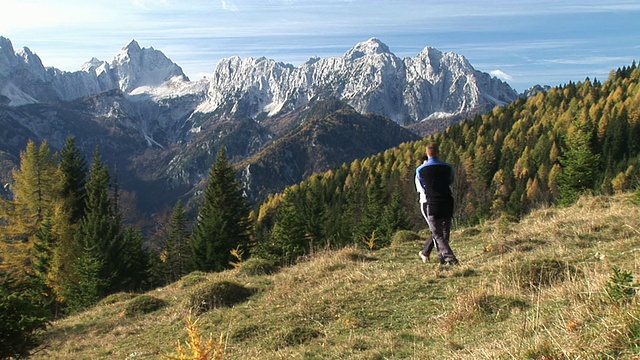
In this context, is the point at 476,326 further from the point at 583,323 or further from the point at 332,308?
the point at 332,308

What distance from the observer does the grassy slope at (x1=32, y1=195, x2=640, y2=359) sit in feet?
15.1

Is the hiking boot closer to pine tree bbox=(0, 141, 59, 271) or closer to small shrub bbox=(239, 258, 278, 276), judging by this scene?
small shrub bbox=(239, 258, 278, 276)

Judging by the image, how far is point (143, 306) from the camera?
1402cm

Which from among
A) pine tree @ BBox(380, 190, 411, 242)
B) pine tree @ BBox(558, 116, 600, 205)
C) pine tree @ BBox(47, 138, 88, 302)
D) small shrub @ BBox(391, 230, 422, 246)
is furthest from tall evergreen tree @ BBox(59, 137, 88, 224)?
pine tree @ BBox(558, 116, 600, 205)

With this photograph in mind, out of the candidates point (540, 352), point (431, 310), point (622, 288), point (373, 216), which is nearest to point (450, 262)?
point (431, 310)

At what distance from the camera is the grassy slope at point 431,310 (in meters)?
4.62

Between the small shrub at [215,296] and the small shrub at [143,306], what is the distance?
277 centimetres

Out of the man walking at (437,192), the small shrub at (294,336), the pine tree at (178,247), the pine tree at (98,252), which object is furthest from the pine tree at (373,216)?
the small shrub at (294,336)

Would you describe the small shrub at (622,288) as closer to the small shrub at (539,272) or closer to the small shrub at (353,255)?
the small shrub at (539,272)

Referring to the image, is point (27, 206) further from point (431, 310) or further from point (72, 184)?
point (431, 310)

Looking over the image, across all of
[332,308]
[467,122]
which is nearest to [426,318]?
[332,308]

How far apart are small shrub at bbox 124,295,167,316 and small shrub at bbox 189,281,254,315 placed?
2.77 metres

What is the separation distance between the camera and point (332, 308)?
353 inches

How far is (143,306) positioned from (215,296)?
12.5 feet
